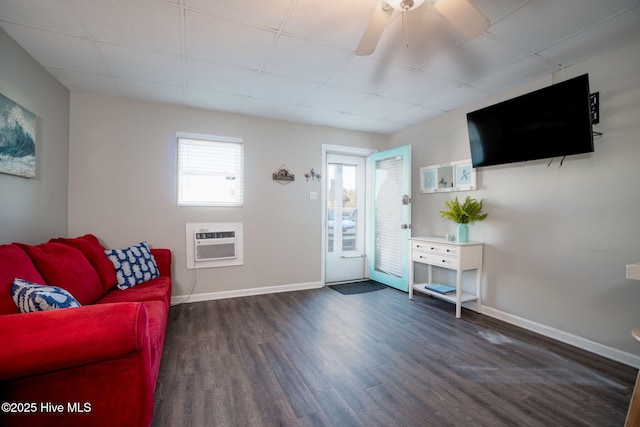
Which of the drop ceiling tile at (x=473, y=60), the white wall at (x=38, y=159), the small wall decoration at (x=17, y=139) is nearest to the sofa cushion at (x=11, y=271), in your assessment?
the white wall at (x=38, y=159)

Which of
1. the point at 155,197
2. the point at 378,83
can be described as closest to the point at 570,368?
the point at 378,83

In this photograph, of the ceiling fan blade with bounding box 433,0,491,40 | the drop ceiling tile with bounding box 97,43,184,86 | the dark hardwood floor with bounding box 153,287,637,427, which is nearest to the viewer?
the ceiling fan blade with bounding box 433,0,491,40

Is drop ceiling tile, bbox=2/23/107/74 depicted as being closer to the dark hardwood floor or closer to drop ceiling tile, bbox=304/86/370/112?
drop ceiling tile, bbox=304/86/370/112

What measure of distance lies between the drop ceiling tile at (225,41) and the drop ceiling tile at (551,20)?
5.48 ft

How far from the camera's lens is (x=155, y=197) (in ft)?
11.0

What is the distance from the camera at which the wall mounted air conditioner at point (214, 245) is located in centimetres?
350

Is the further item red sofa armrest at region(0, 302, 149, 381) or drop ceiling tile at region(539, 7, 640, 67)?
drop ceiling tile at region(539, 7, 640, 67)

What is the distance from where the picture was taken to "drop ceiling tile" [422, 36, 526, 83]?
2158 mm

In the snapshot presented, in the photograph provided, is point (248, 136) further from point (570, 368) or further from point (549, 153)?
point (570, 368)

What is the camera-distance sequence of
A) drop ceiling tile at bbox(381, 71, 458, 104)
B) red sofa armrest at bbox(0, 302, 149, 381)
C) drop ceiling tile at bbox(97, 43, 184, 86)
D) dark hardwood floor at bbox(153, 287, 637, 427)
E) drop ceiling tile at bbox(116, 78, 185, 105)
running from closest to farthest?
red sofa armrest at bbox(0, 302, 149, 381) < dark hardwood floor at bbox(153, 287, 637, 427) < drop ceiling tile at bbox(97, 43, 184, 86) < drop ceiling tile at bbox(381, 71, 458, 104) < drop ceiling tile at bbox(116, 78, 185, 105)

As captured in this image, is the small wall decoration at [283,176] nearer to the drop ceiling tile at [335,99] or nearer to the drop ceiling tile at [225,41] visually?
the drop ceiling tile at [335,99]

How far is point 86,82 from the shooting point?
9.20ft

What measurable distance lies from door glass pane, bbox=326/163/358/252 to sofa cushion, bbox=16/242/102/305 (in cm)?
302

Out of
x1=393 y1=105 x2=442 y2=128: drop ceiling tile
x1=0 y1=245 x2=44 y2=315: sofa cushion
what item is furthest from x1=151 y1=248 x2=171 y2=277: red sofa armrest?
x1=393 y1=105 x2=442 y2=128: drop ceiling tile
